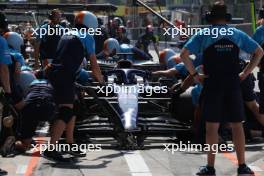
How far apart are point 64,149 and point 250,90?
2883 millimetres

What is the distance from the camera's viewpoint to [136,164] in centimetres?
836

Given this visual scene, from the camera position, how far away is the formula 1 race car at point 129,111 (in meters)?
9.62

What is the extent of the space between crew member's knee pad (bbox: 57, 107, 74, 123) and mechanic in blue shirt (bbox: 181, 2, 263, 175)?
2.01m

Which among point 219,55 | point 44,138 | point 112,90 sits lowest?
point 44,138

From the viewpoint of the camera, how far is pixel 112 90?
10.7 meters

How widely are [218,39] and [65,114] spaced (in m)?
2.37

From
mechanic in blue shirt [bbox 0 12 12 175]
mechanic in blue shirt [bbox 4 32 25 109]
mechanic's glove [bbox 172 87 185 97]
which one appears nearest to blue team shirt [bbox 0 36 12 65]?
mechanic in blue shirt [bbox 0 12 12 175]

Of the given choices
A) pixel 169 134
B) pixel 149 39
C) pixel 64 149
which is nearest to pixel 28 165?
pixel 64 149

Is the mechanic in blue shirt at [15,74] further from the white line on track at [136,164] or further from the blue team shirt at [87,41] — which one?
the white line on track at [136,164]

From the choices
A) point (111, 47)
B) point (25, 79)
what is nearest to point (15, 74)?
point (25, 79)

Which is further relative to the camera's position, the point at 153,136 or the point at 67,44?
the point at 153,136

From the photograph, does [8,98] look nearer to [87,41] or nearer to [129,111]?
[87,41]

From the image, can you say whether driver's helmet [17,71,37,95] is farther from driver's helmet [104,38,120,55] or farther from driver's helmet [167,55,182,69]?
driver's helmet [104,38,120,55]

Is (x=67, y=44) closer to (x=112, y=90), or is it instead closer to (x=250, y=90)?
(x=112, y=90)
